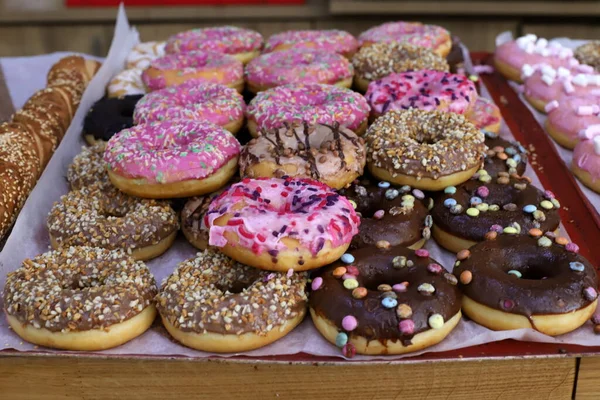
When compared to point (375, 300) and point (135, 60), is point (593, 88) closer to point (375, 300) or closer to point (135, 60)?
point (375, 300)

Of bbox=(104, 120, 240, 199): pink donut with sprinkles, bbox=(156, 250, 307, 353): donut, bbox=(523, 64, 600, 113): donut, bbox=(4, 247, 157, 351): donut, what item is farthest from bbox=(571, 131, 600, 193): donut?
bbox=(4, 247, 157, 351): donut

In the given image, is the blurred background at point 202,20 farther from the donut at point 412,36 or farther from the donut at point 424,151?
the donut at point 424,151

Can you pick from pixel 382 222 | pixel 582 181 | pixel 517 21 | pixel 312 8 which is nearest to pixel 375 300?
pixel 382 222

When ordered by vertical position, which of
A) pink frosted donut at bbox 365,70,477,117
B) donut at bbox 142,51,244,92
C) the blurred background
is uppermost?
donut at bbox 142,51,244,92

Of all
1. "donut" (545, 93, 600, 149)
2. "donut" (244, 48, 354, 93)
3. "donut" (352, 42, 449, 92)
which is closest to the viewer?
"donut" (545, 93, 600, 149)

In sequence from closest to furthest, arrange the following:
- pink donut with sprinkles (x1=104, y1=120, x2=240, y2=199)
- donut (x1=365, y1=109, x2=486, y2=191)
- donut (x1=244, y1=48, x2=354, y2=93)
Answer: pink donut with sprinkles (x1=104, y1=120, x2=240, y2=199) → donut (x1=365, y1=109, x2=486, y2=191) → donut (x1=244, y1=48, x2=354, y2=93)

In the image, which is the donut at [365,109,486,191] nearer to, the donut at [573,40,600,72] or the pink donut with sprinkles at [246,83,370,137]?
the pink donut with sprinkles at [246,83,370,137]

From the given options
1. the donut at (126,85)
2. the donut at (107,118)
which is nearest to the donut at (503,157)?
the donut at (107,118)
